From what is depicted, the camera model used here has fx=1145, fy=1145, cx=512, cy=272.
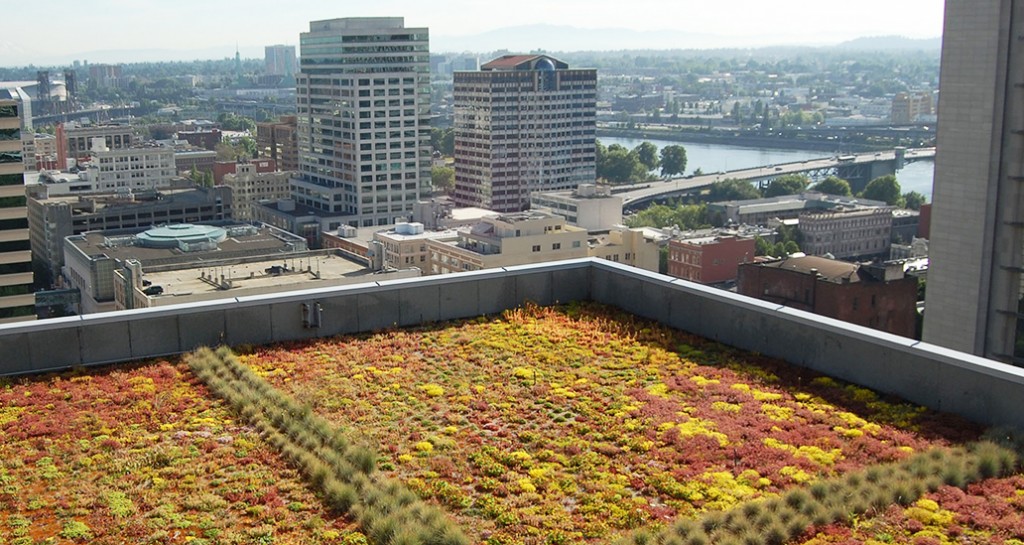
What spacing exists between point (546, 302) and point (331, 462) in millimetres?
4049

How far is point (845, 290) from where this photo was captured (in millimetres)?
31859

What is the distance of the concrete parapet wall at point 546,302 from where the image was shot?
7.03 meters

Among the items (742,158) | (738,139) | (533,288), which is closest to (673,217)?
(742,158)

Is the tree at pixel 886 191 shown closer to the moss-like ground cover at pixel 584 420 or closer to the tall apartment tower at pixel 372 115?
the tall apartment tower at pixel 372 115

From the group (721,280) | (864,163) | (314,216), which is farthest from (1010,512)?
(864,163)

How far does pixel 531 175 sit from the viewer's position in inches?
3287

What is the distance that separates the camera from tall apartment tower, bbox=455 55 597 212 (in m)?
82.2

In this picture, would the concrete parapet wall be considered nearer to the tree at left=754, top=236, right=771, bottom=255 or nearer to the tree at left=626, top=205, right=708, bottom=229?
the tree at left=754, top=236, right=771, bottom=255

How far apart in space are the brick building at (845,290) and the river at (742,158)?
77.2 m

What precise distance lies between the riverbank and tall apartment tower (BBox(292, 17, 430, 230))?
76.7m

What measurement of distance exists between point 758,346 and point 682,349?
57 cm

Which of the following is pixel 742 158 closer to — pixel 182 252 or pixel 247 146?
pixel 247 146

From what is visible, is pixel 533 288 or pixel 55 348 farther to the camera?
pixel 533 288

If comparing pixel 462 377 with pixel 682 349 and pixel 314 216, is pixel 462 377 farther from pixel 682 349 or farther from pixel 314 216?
pixel 314 216
